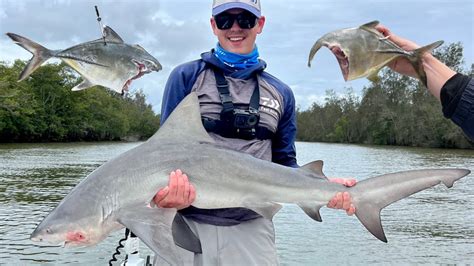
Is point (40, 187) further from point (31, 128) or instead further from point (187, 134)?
point (31, 128)

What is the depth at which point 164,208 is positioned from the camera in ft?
11.2

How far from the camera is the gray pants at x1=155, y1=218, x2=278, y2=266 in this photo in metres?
3.91

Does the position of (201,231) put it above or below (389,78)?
below

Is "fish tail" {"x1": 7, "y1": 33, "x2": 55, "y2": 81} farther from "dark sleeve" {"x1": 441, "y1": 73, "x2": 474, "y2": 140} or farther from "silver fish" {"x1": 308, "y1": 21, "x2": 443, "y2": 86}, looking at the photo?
"dark sleeve" {"x1": 441, "y1": 73, "x2": 474, "y2": 140}

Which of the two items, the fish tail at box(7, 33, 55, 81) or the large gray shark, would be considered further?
the large gray shark

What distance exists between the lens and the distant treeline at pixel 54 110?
71.6m

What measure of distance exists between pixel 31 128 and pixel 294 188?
85.1 meters

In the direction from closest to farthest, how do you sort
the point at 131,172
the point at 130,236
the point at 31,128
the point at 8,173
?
the point at 131,172 < the point at 130,236 < the point at 8,173 < the point at 31,128

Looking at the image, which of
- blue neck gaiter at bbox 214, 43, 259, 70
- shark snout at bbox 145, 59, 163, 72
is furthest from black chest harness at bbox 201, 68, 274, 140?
shark snout at bbox 145, 59, 163, 72

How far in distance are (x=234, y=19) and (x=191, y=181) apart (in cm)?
134

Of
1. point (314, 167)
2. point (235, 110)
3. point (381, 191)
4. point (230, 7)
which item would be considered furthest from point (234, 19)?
point (381, 191)

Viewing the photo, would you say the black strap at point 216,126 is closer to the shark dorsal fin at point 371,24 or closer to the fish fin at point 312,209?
the fish fin at point 312,209

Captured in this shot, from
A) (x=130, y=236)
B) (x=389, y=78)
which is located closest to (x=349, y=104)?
(x=389, y=78)

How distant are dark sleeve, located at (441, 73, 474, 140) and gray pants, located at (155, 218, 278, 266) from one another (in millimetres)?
1654
